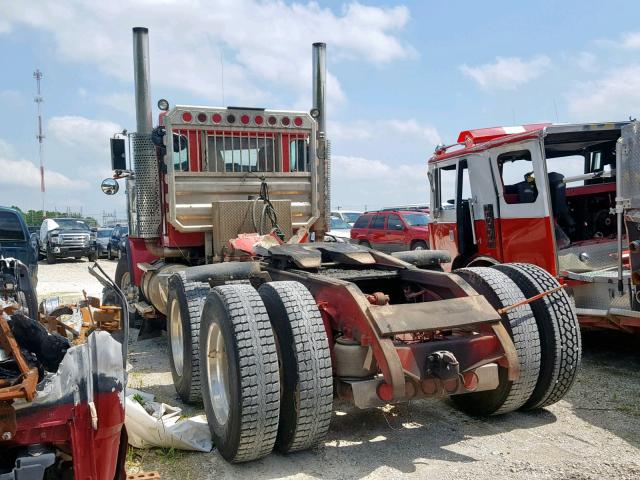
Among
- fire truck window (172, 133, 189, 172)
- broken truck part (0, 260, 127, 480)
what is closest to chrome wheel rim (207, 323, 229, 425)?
broken truck part (0, 260, 127, 480)

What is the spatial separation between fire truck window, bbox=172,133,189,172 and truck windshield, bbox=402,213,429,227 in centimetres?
1114

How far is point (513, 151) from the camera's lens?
711 cm

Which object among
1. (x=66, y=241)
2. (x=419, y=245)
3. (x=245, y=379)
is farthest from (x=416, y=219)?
(x=66, y=241)

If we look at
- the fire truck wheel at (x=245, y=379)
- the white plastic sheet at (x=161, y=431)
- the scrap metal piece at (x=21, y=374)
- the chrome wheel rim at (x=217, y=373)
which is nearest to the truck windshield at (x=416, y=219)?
the chrome wheel rim at (x=217, y=373)

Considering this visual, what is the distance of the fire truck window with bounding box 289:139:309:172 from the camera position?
26.0ft

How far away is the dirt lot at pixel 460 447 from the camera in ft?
12.5

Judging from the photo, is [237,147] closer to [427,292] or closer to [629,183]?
[427,292]

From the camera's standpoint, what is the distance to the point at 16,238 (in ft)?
30.8

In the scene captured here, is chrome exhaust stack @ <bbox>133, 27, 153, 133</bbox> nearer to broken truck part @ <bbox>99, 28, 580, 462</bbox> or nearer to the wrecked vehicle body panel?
broken truck part @ <bbox>99, 28, 580, 462</bbox>

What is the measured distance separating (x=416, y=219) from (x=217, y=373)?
13.8m

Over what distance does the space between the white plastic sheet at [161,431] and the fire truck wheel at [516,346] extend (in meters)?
2.13

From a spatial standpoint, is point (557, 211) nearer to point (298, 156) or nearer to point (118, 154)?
point (298, 156)

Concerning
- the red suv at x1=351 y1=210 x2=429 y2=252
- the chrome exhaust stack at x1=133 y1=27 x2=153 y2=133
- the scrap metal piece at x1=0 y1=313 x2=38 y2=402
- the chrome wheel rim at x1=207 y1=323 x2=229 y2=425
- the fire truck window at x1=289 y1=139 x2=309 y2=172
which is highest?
the chrome exhaust stack at x1=133 y1=27 x2=153 y2=133

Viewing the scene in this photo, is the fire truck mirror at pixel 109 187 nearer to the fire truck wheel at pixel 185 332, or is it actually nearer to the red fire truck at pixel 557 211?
the fire truck wheel at pixel 185 332
